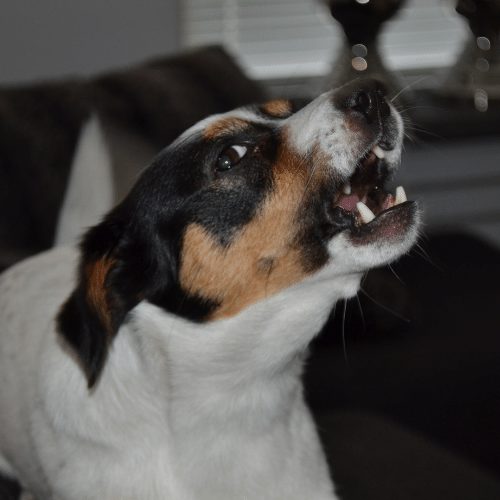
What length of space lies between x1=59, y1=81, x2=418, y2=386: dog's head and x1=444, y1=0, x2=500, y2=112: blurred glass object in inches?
53.5

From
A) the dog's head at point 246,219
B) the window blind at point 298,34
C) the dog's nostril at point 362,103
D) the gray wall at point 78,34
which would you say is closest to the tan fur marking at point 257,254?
the dog's head at point 246,219

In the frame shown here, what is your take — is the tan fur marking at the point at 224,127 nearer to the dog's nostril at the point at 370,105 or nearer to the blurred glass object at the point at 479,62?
the dog's nostril at the point at 370,105

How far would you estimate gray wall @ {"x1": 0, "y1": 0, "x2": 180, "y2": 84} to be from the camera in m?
2.55

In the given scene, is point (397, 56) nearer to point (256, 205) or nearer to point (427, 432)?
point (427, 432)

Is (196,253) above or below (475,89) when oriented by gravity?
above

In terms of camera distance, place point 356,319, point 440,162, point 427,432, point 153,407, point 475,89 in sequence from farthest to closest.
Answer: point 440,162, point 475,89, point 356,319, point 427,432, point 153,407

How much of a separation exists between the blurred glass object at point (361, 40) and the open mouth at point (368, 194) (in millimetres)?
1111

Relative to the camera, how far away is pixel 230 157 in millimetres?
1341

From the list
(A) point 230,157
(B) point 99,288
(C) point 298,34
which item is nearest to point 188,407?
(B) point 99,288

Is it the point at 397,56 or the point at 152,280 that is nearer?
the point at 152,280

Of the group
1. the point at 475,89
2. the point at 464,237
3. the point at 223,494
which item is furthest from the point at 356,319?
the point at 475,89

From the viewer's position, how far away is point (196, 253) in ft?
4.39

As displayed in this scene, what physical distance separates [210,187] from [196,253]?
0.09 meters

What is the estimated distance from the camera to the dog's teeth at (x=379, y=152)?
135 cm
